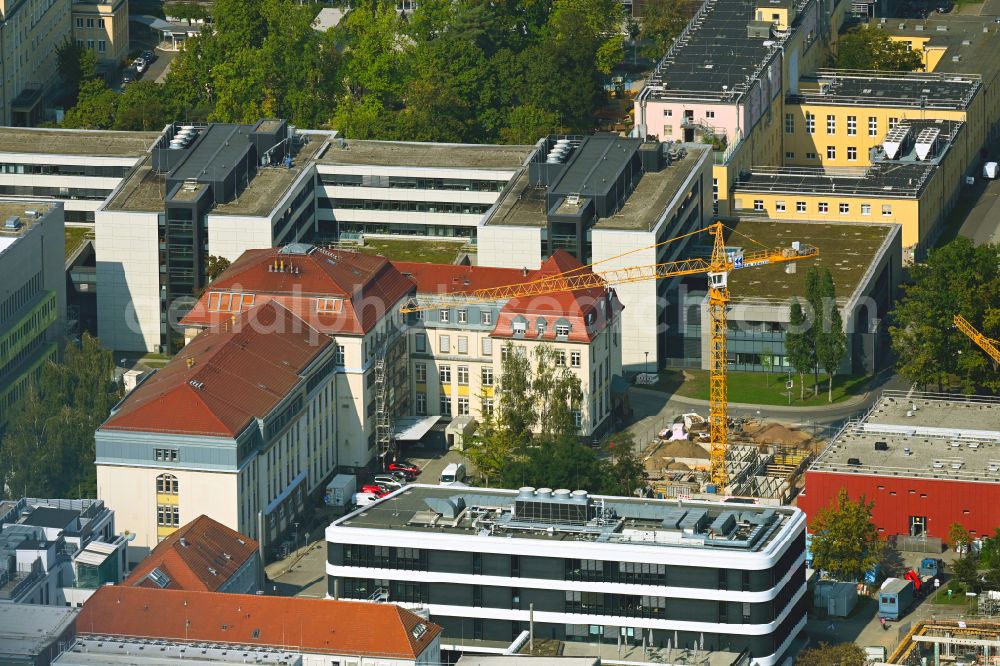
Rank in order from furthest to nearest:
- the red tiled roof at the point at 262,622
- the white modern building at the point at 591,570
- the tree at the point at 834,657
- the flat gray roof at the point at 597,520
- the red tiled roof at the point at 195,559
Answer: the flat gray roof at the point at 597,520, the red tiled roof at the point at 195,559, the white modern building at the point at 591,570, the tree at the point at 834,657, the red tiled roof at the point at 262,622

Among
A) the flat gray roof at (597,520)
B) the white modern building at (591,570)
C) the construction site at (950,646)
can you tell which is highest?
the flat gray roof at (597,520)

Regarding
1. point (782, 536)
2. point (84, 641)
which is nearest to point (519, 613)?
point (782, 536)

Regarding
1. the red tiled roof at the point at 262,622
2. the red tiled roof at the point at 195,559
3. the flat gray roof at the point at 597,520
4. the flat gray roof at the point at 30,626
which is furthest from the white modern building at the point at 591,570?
the flat gray roof at the point at 30,626

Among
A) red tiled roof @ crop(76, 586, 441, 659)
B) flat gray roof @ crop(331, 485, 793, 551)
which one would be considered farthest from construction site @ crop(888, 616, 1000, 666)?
red tiled roof @ crop(76, 586, 441, 659)

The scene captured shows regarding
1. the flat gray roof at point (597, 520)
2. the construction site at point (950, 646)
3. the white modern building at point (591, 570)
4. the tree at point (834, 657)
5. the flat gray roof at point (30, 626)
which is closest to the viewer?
the flat gray roof at point (30, 626)

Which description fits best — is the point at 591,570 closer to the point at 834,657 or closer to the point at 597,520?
the point at 597,520

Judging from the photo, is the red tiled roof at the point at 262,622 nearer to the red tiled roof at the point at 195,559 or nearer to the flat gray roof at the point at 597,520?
the red tiled roof at the point at 195,559

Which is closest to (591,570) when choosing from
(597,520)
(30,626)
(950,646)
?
(597,520)
